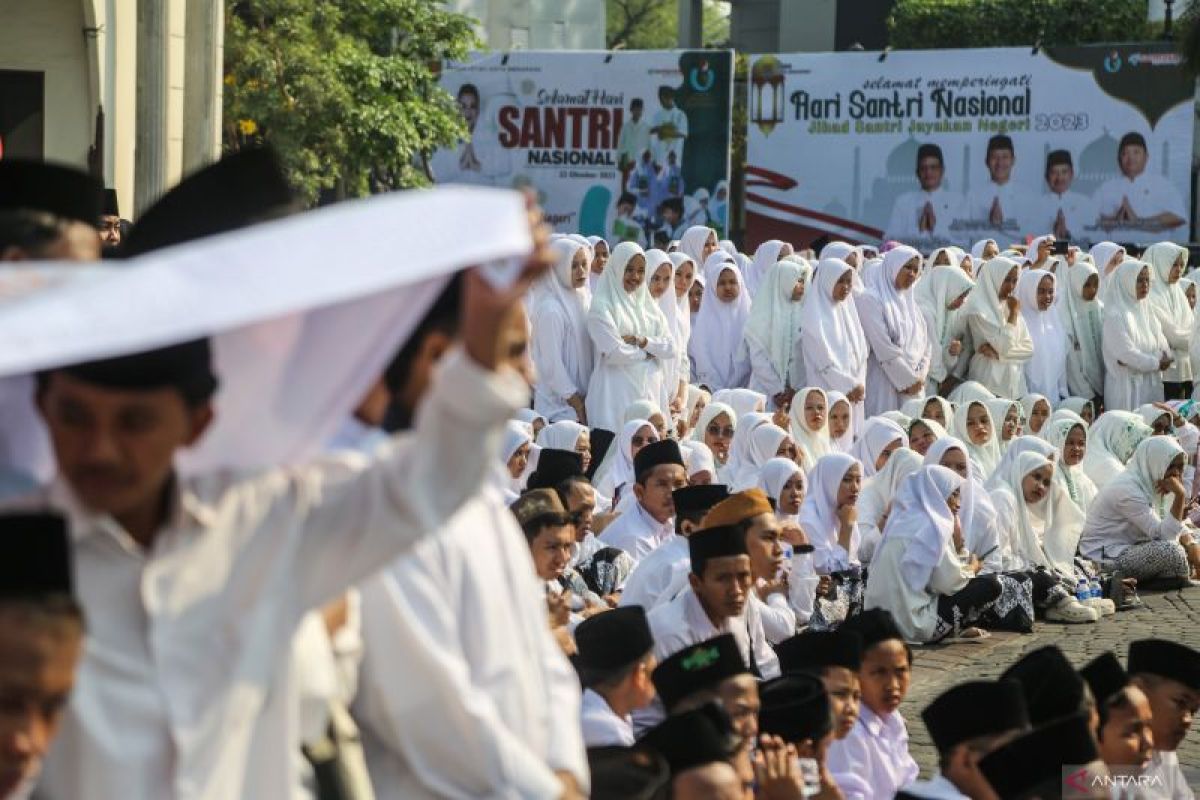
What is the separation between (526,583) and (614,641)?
80.4 inches

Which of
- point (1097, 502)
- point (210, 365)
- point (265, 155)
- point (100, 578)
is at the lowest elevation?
point (1097, 502)

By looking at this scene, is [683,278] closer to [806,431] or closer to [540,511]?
[806,431]

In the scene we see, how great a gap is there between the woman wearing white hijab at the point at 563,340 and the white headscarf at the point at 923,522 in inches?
156

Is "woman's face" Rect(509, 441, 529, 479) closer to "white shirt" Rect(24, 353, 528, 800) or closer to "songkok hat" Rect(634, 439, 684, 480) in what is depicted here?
"songkok hat" Rect(634, 439, 684, 480)

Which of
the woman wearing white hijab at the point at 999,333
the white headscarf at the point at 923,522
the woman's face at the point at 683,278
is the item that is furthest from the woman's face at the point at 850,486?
the woman wearing white hijab at the point at 999,333

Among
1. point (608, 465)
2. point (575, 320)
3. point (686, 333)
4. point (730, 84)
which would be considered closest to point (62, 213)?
point (608, 465)

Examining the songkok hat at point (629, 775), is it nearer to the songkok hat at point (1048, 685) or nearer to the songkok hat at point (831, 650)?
the songkok hat at point (1048, 685)

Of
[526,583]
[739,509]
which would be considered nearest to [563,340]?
[739,509]

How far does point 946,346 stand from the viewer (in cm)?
1769

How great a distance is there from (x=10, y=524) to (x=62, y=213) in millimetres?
874

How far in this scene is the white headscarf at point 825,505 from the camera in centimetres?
1098

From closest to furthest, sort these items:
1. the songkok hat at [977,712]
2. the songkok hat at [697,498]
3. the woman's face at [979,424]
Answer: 1. the songkok hat at [977,712]
2. the songkok hat at [697,498]
3. the woman's face at [979,424]

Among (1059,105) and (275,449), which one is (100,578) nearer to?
(275,449)

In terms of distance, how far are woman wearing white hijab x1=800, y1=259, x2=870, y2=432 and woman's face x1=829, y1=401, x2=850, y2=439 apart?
6.47 feet
